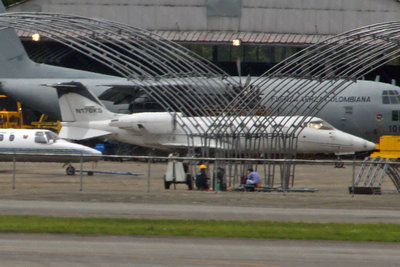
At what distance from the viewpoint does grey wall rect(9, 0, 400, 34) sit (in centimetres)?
6150

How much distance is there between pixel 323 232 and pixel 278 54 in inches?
1770

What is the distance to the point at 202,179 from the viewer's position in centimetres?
3125

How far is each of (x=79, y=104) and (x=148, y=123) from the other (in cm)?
416

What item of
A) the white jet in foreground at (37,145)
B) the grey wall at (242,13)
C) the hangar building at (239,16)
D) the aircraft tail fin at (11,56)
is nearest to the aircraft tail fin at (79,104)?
the white jet in foreground at (37,145)

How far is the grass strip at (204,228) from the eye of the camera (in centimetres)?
1939

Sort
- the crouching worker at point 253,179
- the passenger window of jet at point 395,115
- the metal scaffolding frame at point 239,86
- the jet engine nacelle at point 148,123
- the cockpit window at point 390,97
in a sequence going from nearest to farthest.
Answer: the crouching worker at point 253,179, the metal scaffolding frame at point 239,86, the jet engine nacelle at point 148,123, the cockpit window at point 390,97, the passenger window of jet at point 395,115

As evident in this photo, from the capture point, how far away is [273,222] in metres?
22.1

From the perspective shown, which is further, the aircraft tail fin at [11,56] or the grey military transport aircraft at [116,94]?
the aircraft tail fin at [11,56]

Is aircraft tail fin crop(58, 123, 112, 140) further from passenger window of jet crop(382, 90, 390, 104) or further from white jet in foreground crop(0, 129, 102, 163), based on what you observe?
passenger window of jet crop(382, 90, 390, 104)

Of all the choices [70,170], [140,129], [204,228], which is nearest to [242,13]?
[140,129]

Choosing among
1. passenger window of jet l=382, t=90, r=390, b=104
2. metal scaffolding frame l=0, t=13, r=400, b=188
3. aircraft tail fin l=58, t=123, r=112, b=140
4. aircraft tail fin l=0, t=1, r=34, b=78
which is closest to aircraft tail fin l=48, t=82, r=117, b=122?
aircraft tail fin l=58, t=123, r=112, b=140

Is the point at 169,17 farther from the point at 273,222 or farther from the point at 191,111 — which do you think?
the point at 273,222

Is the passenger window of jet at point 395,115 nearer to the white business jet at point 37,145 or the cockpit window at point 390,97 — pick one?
the cockpit window at point 390,97

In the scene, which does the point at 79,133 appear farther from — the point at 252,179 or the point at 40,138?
the point at 252,179
